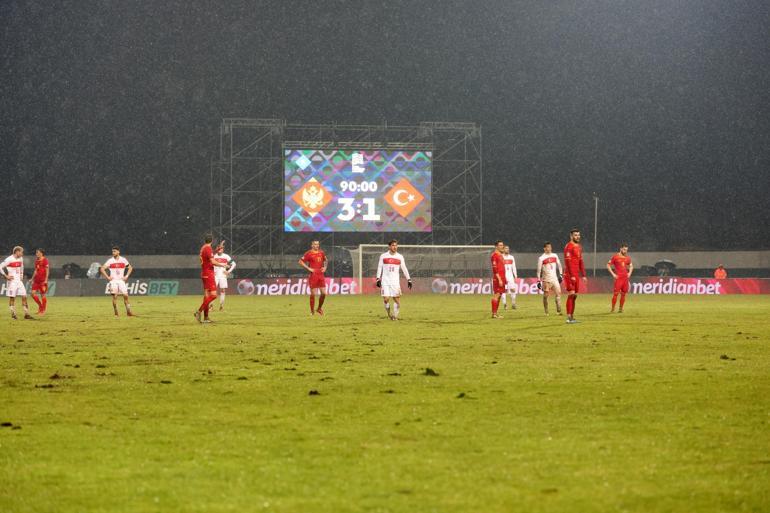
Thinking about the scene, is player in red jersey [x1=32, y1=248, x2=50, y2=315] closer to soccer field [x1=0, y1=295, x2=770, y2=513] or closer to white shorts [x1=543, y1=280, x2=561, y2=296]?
soccer field [x1=0, y1=295, x2=770, y2=513]

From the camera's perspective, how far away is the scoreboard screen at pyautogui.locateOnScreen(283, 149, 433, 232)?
58.0 m

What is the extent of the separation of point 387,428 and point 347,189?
50.9m

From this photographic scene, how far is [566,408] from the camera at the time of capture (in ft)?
28.0

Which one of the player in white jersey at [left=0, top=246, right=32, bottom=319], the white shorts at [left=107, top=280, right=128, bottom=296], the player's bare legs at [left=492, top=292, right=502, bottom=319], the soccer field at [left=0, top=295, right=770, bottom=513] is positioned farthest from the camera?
the white shorts at [left=107, top=280, right=128, bottom=296]

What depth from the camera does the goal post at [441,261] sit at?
5819 centimetres

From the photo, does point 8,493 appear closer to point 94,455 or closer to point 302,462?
point 94,455

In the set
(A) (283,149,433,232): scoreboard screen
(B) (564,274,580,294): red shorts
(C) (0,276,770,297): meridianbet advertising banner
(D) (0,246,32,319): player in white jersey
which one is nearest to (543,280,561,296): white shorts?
(B) (564,274,580,294): red shorts

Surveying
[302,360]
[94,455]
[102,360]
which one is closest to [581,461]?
[94,455]

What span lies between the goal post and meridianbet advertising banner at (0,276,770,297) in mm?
1523

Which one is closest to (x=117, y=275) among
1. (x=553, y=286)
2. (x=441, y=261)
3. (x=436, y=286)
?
(x=553, y=286)

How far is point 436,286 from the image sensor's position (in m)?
56.3

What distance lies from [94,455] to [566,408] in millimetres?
4297

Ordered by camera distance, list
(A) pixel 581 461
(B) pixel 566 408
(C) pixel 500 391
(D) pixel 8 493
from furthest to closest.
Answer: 1. (C) pixel 500 391
2. (B) pixel 566 408
3. (A) pixel 581 461
4. (D) pixel 8 493

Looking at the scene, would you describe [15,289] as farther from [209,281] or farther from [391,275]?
[391,275]
